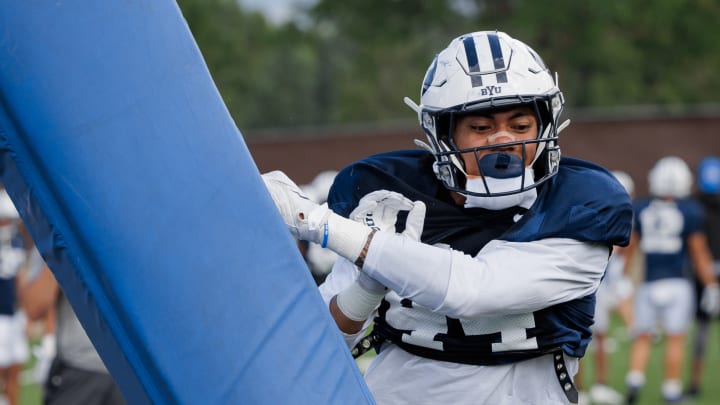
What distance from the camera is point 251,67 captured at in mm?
36125

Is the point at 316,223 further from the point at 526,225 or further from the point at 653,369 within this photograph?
the point at 653,369

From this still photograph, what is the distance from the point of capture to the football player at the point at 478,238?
7.45 feet

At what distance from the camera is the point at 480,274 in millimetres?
2270

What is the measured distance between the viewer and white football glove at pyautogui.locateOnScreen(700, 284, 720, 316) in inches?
338

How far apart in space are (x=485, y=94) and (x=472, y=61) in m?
0.11

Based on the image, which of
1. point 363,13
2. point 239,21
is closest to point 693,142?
point 363,13

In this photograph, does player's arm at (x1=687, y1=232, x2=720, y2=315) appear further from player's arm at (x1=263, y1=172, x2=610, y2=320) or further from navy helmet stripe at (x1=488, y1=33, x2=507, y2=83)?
player's arm at (x1=263, y1=172, x2=610, y2=320)

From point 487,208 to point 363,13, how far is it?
20797mm

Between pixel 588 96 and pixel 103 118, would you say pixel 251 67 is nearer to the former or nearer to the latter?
pixel 588 96

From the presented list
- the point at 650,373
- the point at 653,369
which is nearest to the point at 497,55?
the point at 650,373

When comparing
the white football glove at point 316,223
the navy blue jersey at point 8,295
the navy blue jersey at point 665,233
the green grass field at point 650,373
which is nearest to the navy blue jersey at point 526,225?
the white football glove at point 316,223

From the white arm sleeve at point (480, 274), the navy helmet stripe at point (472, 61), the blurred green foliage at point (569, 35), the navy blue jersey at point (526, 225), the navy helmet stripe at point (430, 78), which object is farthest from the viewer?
the blurred green foliage at point (569, 35)

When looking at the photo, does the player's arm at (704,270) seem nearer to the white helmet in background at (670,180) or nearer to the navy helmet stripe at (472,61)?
the white helmet in background at (670,180)

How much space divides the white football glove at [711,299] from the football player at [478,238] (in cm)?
642
